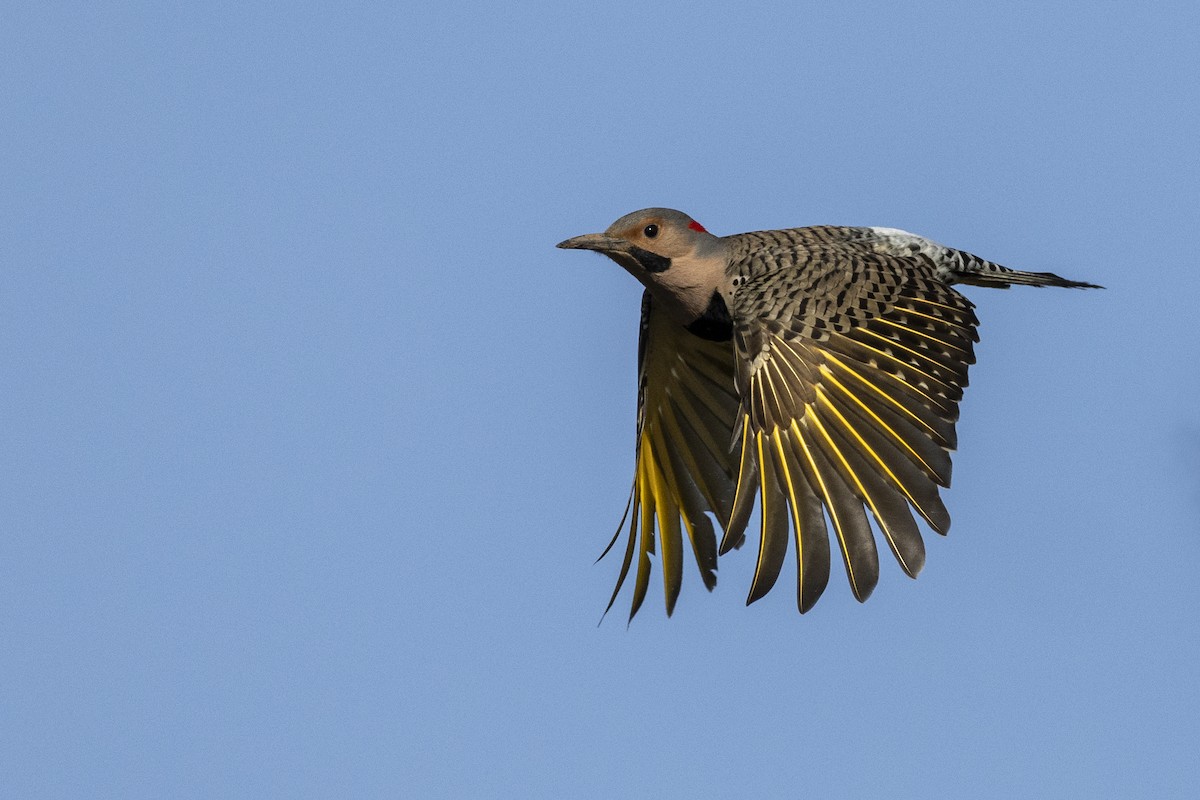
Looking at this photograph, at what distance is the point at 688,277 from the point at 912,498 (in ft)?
8.59

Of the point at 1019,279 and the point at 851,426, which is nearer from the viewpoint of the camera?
the point at 851,426

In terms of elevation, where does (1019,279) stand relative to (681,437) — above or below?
above

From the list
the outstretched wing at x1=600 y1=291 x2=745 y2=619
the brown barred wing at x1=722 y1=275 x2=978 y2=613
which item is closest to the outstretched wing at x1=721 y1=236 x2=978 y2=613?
the brown barred wing at x1=722 y1=275 x2=978 y2=613

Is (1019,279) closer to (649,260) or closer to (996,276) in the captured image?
(996,276)

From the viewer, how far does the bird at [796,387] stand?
905 cm

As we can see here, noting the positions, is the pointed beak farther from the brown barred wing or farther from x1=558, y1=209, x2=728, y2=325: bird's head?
the brown barred wing

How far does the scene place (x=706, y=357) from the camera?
12.0m

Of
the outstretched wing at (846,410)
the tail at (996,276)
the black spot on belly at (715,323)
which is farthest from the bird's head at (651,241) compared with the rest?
the tail at (996,276)

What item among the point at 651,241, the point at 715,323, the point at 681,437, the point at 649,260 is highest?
the point at 651,241

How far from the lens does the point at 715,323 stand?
11.3 m

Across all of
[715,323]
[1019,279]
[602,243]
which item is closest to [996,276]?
[1019,279]

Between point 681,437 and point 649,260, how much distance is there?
5.08 feet

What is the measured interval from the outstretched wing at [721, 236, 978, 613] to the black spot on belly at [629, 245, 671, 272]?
30.8 inches

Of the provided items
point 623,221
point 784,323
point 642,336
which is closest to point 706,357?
point 642,336
